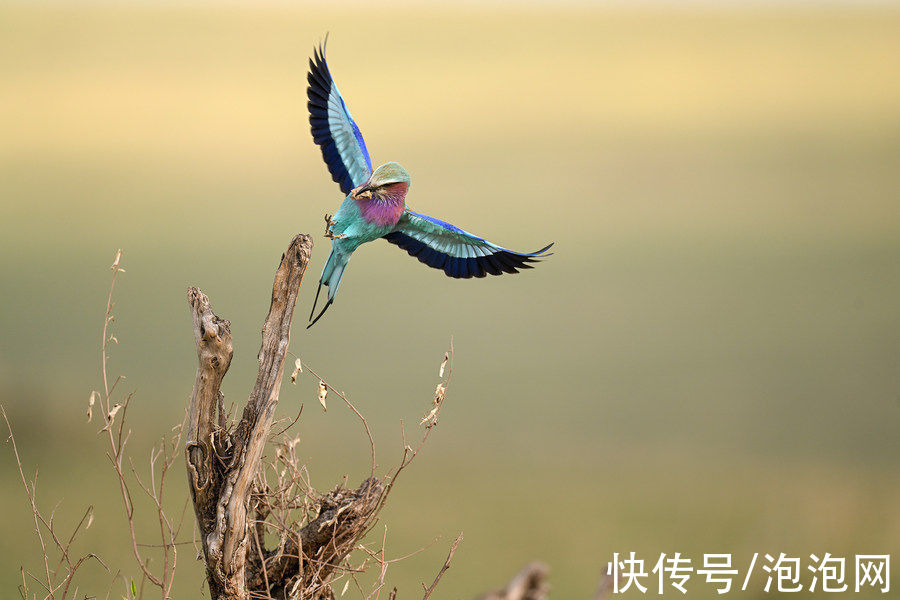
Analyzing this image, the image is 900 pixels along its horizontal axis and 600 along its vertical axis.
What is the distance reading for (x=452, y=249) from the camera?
6.75 feet

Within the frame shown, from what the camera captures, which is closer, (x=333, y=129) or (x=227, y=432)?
(x=227, y=432)

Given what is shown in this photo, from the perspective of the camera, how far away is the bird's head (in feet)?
6.04

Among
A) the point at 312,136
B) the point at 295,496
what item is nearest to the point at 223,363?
the point at 295,496

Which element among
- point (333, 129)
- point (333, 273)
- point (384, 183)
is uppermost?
point (333, 129)

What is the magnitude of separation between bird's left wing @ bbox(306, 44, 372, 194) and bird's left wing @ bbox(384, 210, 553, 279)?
194mm

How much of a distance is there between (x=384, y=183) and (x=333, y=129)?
335mm

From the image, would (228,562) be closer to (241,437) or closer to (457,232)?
(241,437)

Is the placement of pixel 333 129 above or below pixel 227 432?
above

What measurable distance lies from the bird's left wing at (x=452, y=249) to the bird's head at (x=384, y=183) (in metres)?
0.13

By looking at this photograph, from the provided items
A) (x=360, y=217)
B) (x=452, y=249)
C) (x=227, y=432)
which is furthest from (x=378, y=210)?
(x=227, y=432)

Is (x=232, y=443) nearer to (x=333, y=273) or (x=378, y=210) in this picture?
(x=333, y=273)

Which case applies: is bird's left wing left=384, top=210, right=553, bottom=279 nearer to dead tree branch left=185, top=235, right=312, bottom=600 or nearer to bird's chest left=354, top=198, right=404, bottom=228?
bird's chest left=354, top=198, right=404, bottom=228

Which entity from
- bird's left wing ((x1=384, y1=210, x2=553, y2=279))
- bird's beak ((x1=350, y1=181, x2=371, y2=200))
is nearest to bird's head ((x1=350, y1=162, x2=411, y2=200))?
bird's beak ((x1=350, y1=181, x2=371, y2=200))

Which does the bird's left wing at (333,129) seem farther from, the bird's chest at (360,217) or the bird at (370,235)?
the bird's chest at (360,217)
